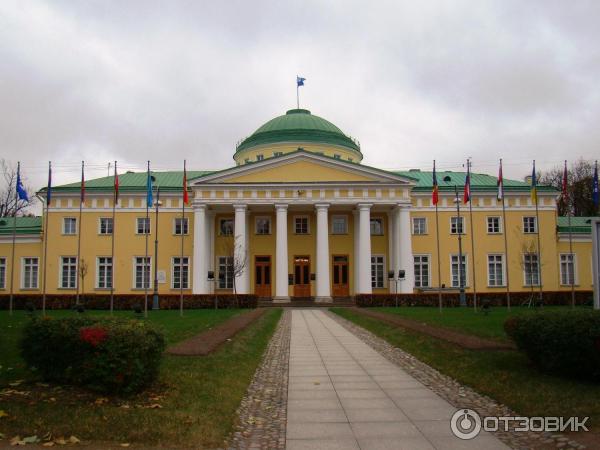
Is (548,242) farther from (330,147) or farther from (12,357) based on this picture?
(12,357)

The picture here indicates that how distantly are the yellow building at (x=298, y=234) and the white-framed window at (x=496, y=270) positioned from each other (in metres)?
0.10

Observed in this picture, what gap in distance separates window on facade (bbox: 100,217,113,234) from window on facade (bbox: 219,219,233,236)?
28.6 feet

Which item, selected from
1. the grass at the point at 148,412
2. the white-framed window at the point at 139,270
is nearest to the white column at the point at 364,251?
the white-framed window at the point at 139,270

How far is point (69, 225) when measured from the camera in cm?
4412

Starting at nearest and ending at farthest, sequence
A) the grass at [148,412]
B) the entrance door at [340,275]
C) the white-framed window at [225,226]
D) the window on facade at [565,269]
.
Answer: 1. the grass at [148,412]
2. the window on facade at [565,269]
3. the entrance door at [340,275]
4. the white-framed window at [225,226]

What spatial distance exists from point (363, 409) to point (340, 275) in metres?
36.4

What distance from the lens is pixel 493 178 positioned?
159 feet

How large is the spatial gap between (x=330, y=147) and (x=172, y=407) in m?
43.4

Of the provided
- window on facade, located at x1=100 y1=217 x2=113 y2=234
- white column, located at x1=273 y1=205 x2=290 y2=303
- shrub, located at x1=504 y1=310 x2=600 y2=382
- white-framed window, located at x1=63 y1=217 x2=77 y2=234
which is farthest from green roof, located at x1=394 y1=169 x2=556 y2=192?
shrub, located at x1=504 y1=310 x2=600 y2=382

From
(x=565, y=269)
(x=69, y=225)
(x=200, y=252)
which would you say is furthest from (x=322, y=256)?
(x=69, y=225)

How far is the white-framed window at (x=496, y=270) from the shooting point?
44250mm

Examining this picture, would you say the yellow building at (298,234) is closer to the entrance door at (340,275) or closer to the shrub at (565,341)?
the entrance door at (340,275)

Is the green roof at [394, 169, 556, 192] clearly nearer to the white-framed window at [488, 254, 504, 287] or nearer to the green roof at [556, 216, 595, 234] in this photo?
the green roof at [556, 216, 595, 234]

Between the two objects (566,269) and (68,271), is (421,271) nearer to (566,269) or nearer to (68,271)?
(566,269)
